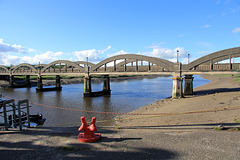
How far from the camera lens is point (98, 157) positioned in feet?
19.7

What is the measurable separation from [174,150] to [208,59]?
81.2 feet

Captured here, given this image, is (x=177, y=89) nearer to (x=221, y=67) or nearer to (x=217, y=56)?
(x=221, y=67)

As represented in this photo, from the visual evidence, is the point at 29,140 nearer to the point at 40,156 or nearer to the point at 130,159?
the point at 40,156

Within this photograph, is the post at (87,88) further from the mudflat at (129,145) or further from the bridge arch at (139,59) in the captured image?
the mudflat at (129,145)

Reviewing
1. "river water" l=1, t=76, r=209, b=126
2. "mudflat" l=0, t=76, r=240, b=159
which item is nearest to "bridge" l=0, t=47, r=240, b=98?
"river water" l=1, t=76, r=209, b=126

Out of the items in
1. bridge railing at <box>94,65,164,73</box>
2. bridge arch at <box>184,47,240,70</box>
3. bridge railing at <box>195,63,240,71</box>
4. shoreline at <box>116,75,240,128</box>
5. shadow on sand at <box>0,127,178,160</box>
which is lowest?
shoreline at <box>116,75,240,128</box>

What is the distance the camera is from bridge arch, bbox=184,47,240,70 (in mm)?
25472

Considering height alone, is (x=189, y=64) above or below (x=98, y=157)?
above

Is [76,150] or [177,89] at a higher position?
[177,89]

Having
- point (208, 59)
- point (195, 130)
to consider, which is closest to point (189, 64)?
point (208, 59)

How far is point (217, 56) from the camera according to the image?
26.4 m

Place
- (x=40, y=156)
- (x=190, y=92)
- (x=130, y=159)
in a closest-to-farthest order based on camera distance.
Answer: (x=130, y=159)
(x=40, y=156)
(x=190, y=92)

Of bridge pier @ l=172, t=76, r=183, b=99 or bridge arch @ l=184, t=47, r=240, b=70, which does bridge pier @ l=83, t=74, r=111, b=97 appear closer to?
bridge pier @ l=172, t=76, r=183, b=99

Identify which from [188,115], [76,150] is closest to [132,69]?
[188,115]
